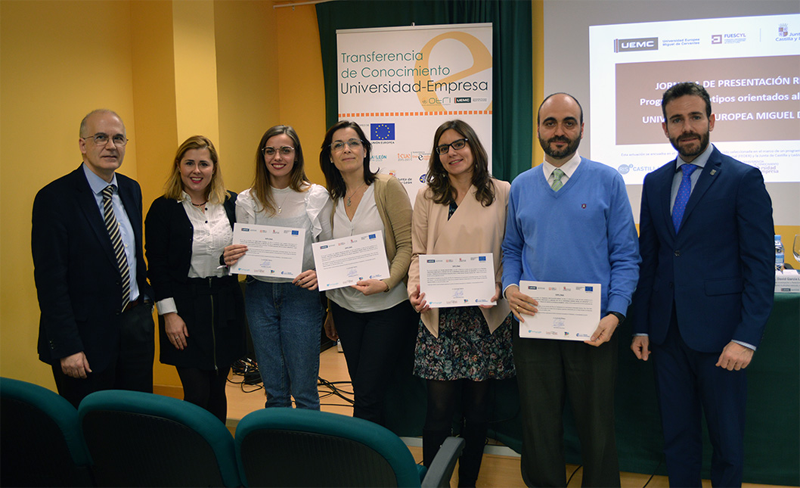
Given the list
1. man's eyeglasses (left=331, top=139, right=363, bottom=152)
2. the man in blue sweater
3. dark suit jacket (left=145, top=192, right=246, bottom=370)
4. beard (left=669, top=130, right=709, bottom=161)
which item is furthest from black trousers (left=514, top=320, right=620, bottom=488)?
dark suit jacket (left=145, top=192, right=246, bottom=370)

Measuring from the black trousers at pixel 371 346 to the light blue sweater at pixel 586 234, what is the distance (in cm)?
61

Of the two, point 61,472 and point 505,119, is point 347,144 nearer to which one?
point 61,472

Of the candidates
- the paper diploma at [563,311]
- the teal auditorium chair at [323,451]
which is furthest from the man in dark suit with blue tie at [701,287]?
the teal auditorium chair at [323,451]

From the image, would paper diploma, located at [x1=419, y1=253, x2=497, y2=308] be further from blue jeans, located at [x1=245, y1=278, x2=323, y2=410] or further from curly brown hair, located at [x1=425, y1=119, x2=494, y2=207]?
blue jeans, located at [x1=245, y1=278, x2=323, y2=410]

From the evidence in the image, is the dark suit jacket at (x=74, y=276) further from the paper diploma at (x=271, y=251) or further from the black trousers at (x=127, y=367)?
the paper diploma at (x=271, y=251)

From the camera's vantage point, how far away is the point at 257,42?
506 cm

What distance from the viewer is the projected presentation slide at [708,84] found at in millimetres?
4312

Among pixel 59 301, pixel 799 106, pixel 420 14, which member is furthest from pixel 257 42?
pixel 799 106

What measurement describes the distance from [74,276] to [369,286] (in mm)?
1166

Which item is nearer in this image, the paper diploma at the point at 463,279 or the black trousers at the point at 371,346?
the paper diploma at the point at 463,279

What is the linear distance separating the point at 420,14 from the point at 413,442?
4.12 meters

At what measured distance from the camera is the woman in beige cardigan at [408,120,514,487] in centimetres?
209

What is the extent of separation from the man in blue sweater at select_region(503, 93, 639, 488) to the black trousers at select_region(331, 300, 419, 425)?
1.66 ft

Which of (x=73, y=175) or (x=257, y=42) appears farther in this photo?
(x=257, y=42)
